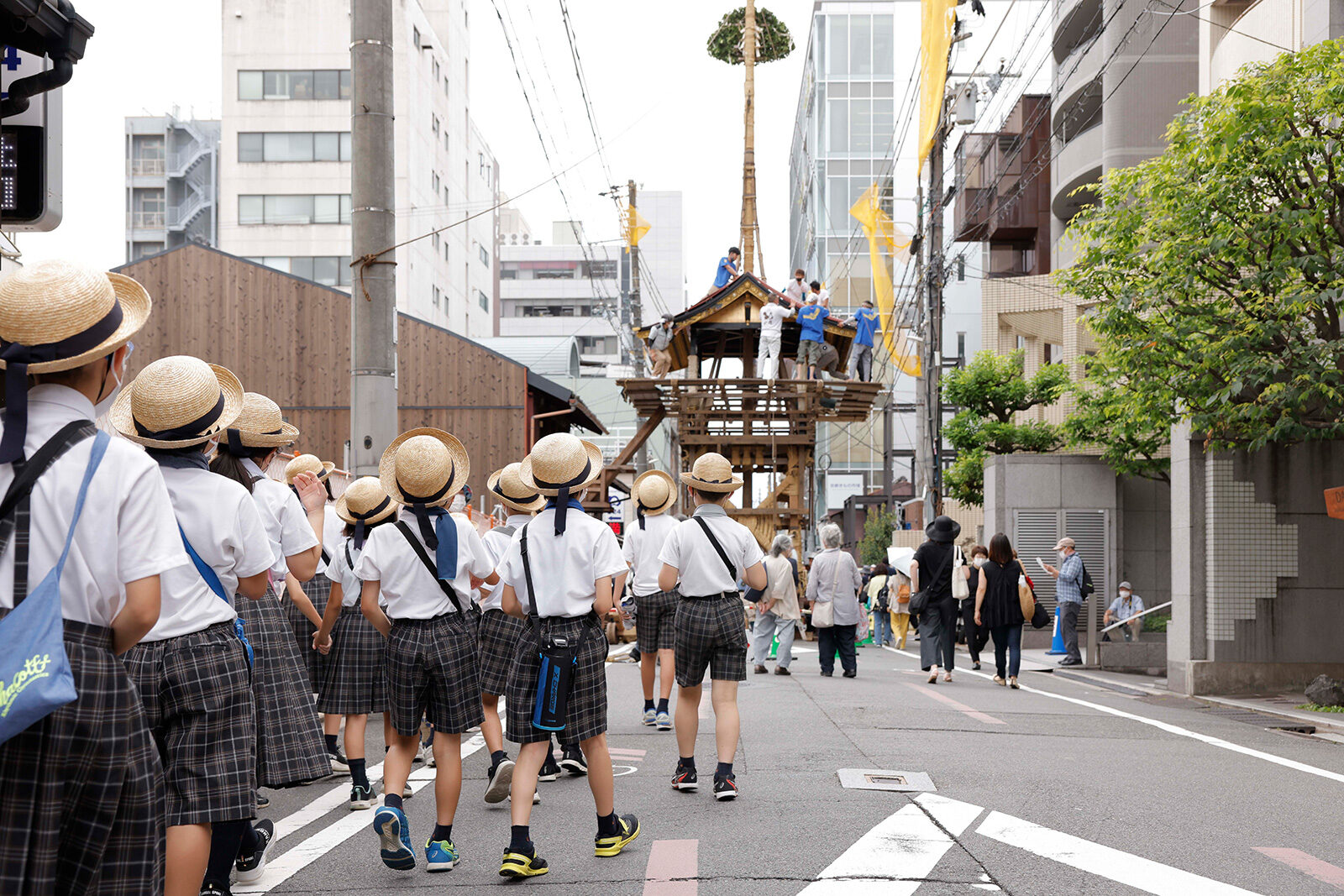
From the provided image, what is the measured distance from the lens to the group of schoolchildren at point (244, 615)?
298 centimetres

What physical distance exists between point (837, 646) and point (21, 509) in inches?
554

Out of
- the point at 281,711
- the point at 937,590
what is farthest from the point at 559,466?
the point at 937,590

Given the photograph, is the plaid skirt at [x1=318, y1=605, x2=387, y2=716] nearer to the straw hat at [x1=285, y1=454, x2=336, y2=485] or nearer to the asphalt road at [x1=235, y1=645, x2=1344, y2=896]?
the asphalt road at [x1=235, y1=645, x2=1344, y2=896]

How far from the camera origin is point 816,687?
568 inches

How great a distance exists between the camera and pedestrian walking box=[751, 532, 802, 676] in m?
16.2

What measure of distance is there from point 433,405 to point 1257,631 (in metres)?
19.2

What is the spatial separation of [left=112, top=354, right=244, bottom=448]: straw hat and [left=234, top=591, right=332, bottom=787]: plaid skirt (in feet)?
3.78

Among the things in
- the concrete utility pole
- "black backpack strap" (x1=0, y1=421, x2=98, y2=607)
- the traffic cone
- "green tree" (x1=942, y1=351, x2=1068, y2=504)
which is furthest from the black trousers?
"green tree" (x1=942, y1=351, x2=1068, y2=504)

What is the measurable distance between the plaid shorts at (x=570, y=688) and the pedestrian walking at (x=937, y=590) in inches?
375

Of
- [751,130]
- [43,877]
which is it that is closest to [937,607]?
[43,877]

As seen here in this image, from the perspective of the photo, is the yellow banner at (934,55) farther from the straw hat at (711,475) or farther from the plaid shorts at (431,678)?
the plaid shorts at (431,678)

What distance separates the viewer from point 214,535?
4.28 meters

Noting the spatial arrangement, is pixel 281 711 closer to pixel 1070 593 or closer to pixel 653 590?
pixel 653 590

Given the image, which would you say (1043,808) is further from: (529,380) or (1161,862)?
(529,380)
